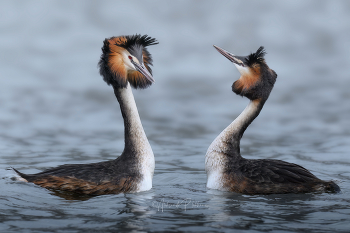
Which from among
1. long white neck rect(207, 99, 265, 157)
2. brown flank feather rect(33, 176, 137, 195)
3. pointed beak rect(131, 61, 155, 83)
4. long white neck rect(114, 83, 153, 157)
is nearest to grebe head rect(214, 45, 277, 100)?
long white neck rect(207, 99, 265, 157)

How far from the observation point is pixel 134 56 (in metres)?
8.24

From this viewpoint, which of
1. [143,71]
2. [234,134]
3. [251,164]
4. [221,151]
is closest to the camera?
[143,71]

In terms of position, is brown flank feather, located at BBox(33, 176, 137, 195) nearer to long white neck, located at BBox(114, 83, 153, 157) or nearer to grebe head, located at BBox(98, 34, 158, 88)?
long white neck, located at BBox(114, 83, 153, 157)

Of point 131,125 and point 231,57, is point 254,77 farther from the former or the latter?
point 131,125

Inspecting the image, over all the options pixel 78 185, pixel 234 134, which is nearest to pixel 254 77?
pixel 234 134

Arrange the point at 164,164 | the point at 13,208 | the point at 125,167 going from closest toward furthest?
the point at 13,208
the point at 125,167
the point at 164,164

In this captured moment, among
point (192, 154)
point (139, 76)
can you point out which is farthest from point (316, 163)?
point (139, 76)

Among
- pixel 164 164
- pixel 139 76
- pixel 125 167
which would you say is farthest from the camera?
pixel 164 164

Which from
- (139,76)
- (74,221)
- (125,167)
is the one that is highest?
(139,76)

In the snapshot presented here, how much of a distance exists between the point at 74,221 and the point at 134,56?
3028 millimetres

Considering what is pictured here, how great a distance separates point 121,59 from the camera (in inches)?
325

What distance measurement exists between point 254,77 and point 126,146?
244cm

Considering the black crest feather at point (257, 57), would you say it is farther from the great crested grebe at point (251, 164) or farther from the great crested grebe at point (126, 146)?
the great crested grebe at point (126, 146)

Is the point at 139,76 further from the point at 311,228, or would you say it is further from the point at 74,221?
the point at 311,228
